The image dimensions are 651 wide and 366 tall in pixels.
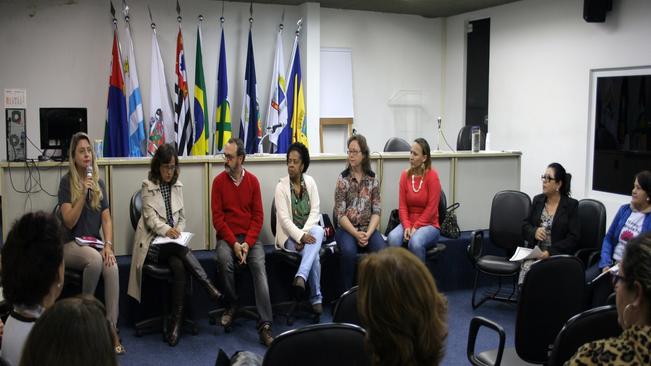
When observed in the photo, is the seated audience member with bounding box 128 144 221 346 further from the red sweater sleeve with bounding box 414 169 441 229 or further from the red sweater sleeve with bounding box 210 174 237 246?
the red sweater sleeve with bounding box 414 169 441 229

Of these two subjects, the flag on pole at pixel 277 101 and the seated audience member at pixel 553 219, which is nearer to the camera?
the seated audience member at pixel 553 219

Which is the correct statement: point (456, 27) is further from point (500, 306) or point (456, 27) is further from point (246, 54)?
point (500, 306)

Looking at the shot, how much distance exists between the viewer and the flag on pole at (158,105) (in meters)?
7.17

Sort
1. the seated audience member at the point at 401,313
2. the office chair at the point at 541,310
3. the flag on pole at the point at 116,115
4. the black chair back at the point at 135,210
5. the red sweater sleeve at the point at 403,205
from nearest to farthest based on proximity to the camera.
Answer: the seated audience member at the point at 401,313 < the office chair at the point at 541,310 < the black chair back at the point at 135,210 < the red sweater sleeve at the point at 403,205 < the flag on pole at the point at 116,115

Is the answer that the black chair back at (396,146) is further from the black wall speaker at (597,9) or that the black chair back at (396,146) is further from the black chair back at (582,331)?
the black chair back at (582,331)

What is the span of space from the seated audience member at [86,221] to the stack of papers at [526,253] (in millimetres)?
2941

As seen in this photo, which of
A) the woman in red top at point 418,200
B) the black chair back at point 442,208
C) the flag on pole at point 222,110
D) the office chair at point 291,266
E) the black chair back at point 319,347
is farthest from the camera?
the flag on pole at point 222,110

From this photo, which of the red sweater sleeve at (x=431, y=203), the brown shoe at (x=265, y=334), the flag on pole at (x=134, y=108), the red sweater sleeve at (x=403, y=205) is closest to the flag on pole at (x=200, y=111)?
the flag on pole at (x=134, y=108)

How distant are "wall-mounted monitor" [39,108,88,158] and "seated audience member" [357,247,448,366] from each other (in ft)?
12.8

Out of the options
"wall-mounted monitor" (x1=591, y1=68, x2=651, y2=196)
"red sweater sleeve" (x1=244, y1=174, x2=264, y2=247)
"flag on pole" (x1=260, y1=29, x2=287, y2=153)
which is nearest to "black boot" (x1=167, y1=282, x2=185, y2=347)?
"red sweater sleeve" (x1=244, y1=174, x2=264, y2=247)

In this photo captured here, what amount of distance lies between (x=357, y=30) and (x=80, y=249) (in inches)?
220

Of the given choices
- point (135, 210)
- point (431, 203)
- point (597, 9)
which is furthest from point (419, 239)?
point (597, 9)

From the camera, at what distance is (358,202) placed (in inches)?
201

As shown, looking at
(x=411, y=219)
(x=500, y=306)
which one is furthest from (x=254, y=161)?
(x=500, y=306)
